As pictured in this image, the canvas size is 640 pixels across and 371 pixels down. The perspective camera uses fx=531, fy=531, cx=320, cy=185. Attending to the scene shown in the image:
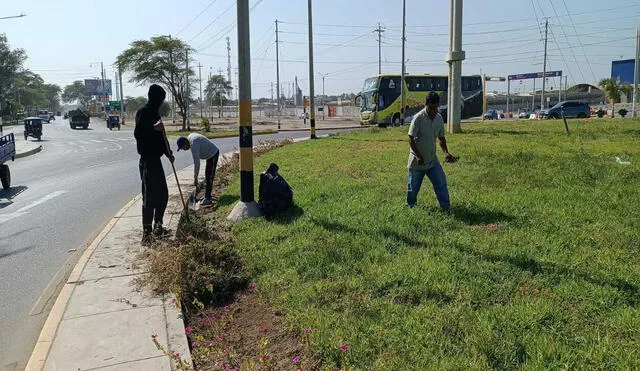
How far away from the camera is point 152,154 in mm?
6801

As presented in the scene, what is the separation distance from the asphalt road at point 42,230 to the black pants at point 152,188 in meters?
1.06

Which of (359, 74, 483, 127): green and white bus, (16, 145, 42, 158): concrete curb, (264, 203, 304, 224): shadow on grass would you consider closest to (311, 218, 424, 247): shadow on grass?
(264, 203, 304, 224): shadow on grass

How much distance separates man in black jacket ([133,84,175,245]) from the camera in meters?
6.69

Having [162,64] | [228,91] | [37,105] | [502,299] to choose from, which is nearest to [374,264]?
[502,299]

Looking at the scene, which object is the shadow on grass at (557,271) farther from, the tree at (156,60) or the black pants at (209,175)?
the tree at (156,60)

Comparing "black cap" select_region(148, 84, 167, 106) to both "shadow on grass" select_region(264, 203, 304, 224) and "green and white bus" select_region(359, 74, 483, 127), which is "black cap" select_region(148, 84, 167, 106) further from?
"green and white bus" select_region(359, 74, 483, 127)

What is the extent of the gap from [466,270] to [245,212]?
3674 millimetres

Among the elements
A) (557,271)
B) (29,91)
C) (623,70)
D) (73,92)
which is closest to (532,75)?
(623,70)

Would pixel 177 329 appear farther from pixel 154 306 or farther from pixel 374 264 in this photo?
pixel 374 264

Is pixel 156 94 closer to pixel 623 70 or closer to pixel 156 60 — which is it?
pixel 156 60

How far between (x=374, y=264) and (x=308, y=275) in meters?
0.62

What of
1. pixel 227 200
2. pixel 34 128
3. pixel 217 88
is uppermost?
pixel 217 88

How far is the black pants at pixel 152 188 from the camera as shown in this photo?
6.84m

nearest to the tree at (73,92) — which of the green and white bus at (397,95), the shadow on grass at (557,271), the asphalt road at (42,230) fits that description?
the green and white bus at (397,95)
